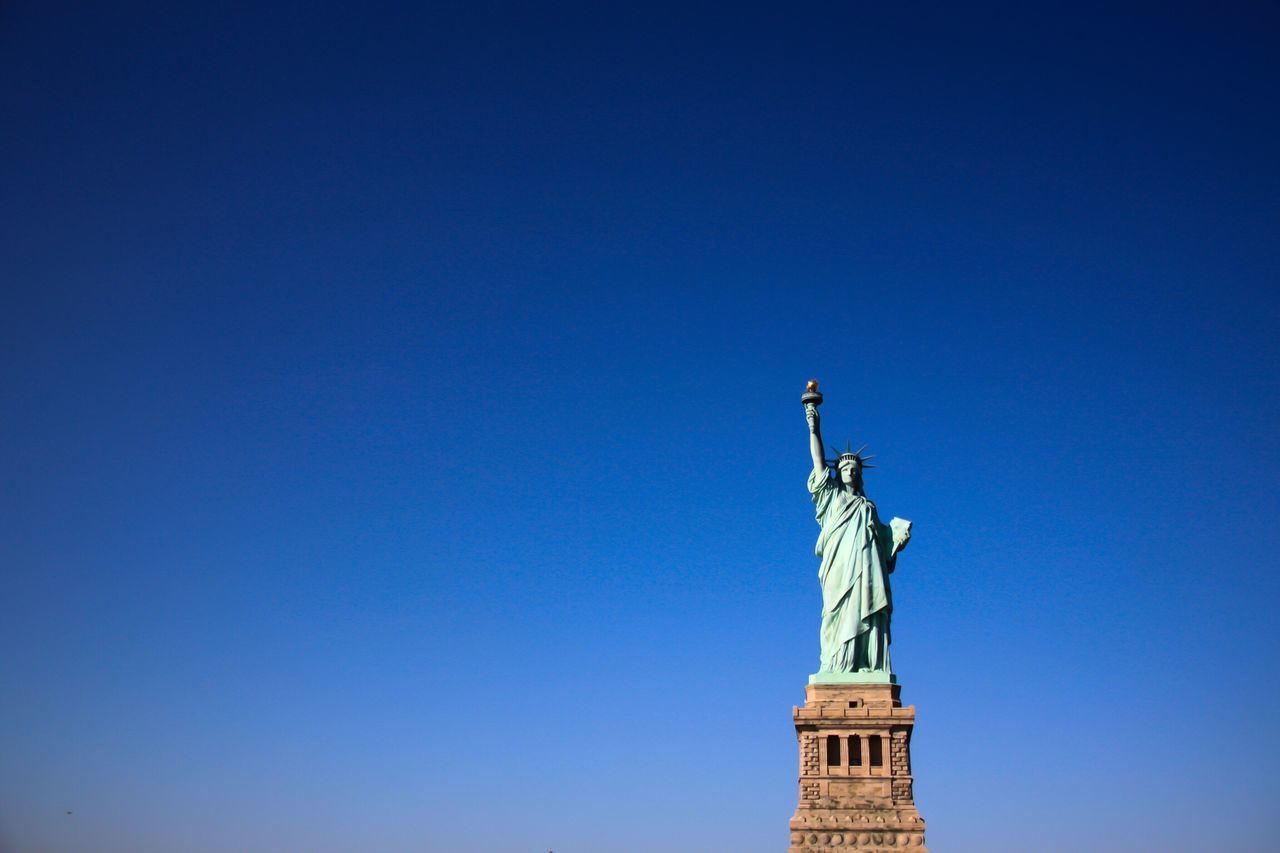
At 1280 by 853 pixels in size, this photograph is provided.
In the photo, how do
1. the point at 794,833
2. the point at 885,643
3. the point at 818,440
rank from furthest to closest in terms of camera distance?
the point at 818,440 → the point at 885,643 → the point at 794,833

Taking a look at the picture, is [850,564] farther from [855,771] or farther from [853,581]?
[855,771]

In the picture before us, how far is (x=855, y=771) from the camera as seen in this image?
105ft

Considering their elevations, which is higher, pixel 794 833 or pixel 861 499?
pixel 861 499

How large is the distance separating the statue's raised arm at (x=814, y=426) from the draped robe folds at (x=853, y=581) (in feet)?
1.28

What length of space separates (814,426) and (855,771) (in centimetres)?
1167

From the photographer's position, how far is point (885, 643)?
34.1 meters

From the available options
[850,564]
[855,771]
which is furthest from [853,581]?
[855,771]

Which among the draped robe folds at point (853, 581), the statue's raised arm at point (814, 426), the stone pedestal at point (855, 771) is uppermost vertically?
the statue's raised arm at point (814, 426)

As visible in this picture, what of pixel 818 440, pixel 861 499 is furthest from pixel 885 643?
pixel 818 440

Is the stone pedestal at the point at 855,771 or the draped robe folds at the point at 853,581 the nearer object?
the stone pedestal at the point at 855,771

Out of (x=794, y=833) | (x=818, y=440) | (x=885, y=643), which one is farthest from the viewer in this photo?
(x=818, y=440)

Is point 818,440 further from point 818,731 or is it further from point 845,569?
point 818,731

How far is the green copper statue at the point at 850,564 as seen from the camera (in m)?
33.9

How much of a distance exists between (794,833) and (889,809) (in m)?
2.93
